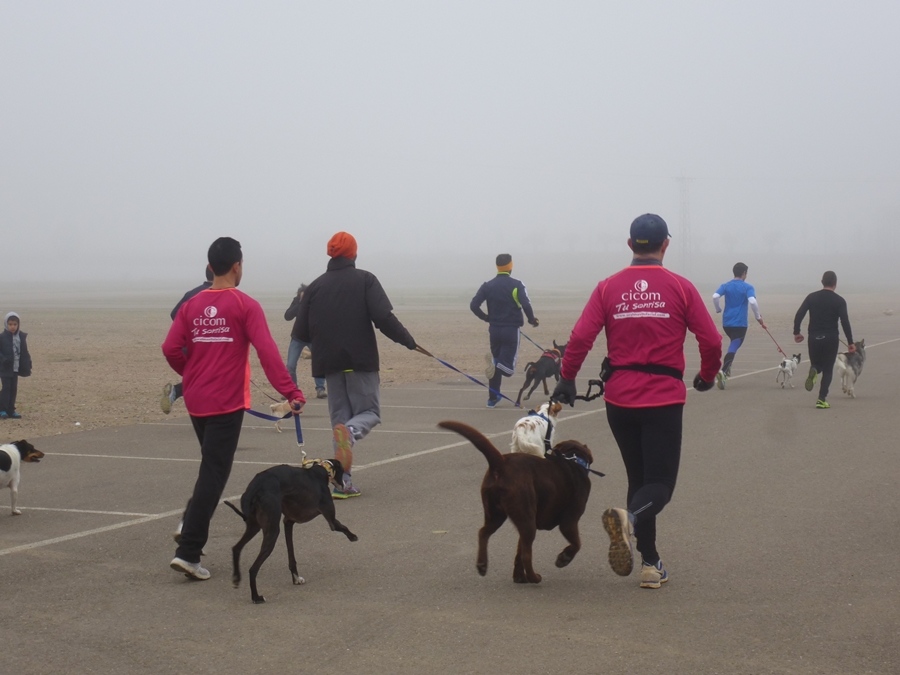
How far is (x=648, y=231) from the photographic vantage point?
587cm

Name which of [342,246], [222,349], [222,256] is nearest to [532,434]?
[222,349]

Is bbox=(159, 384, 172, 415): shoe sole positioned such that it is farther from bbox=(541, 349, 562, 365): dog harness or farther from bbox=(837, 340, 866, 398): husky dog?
bbox=(837, 340, 866, 398): husky dog

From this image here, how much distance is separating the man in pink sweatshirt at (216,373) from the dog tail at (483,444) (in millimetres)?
1089

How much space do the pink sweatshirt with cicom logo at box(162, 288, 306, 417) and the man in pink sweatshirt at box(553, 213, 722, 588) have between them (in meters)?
1.79

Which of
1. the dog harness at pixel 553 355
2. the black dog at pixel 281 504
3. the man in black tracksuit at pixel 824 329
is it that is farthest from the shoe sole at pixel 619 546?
the man in black tracksuit at pixel 824 329

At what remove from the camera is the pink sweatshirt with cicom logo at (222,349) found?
620 cm

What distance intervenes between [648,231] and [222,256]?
2572 millimetres

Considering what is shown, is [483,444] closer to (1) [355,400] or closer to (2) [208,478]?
(2) [208,478]

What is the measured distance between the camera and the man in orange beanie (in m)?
8.45

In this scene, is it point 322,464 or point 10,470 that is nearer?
point 322,464

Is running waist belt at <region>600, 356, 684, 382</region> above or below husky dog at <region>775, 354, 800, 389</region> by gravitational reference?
above

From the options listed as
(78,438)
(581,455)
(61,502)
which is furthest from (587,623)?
(78,438)

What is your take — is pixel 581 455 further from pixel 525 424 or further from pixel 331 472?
pixel 331 472

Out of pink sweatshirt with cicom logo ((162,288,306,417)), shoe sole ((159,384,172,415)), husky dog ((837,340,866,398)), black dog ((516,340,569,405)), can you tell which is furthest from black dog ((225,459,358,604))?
husky dog ((837,340,866,398))
